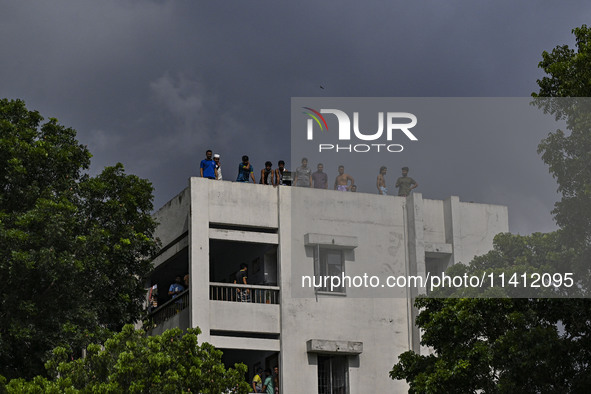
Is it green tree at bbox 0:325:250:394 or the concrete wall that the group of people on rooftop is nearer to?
the concrete wall

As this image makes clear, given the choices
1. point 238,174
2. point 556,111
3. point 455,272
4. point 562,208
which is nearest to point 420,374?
point 455,272

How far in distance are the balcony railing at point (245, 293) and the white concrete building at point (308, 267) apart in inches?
1.2

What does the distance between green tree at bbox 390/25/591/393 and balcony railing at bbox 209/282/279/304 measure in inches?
211

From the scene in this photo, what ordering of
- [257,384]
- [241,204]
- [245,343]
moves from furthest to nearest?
[241,204] → [245,343] → [257,384]

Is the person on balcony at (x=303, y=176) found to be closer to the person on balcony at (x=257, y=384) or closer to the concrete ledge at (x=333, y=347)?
the concrete ledge at (x=333, y=347)

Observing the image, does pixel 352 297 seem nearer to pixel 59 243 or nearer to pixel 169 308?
pixel 169 308

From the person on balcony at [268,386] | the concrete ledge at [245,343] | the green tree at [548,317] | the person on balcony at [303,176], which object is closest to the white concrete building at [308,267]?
the concrete ledge at [245,343]

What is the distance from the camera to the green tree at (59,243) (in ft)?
83.0

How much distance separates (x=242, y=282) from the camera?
1201 inches

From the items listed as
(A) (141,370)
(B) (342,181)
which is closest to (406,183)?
(B) (342,181)

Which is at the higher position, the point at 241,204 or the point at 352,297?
the point at 241,204

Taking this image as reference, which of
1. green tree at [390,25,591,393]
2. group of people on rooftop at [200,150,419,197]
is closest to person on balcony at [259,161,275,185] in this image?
group of people on rooftop at [200,150,419,197]

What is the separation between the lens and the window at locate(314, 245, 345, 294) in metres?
29.7

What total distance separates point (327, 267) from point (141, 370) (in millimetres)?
9122
